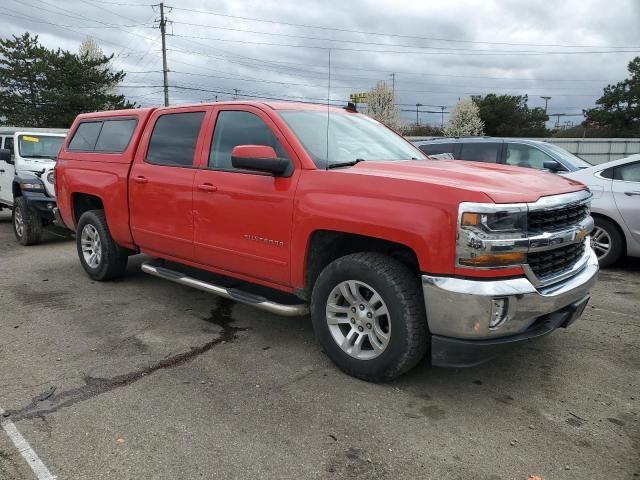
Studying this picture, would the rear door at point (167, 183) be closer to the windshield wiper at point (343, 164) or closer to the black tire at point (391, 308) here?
the windshield wiper at point (343, 164)

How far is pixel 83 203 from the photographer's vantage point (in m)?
6.30

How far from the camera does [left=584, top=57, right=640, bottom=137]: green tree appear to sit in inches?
2448

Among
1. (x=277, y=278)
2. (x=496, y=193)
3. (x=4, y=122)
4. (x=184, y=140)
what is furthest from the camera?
(x=4, y=122)

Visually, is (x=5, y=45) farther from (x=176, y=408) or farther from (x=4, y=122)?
(x=176, y=408)

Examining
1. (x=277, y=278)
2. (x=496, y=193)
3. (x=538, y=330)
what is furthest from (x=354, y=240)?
(x=538, y=330)

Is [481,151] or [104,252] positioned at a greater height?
[481,151]

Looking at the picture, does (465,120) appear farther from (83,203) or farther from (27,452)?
(27,452)

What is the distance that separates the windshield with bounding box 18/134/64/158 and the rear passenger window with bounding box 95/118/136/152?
4.59m

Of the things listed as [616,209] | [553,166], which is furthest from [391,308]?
[553,166]

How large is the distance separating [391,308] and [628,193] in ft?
15.5

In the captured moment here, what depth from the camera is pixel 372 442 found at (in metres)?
2.87

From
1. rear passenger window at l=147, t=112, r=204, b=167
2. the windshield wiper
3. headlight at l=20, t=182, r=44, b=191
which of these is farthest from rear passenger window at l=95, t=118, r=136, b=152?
headlight at l=20, t=182, r=44, b=191

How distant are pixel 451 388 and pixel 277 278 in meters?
1.45

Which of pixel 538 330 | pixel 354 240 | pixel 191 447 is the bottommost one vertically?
pixel 191 447
